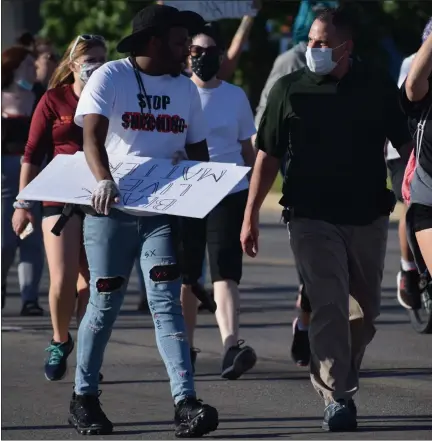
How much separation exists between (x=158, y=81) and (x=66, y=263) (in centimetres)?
175

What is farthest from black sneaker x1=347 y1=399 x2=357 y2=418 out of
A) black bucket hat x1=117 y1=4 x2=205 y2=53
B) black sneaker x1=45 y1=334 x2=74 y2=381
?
black sneaker x1=45 y1=334 x2=74 y2=381

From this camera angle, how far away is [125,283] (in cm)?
694

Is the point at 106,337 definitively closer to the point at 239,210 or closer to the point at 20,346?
the point at 239,210

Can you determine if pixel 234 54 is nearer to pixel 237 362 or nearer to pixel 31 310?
pixel 31 310

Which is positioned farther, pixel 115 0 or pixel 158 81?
pixel 115 0

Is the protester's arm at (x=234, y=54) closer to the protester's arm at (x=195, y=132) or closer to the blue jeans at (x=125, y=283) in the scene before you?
the protester's arm at (x=195, y=132)

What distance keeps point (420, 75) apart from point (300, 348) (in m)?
2.88

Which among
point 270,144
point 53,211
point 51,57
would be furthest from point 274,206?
point 270,144

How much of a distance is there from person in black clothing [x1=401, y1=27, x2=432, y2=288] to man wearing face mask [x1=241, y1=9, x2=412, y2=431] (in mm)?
326

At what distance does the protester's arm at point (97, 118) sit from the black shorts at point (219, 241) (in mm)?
1990

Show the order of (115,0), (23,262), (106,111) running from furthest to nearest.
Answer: (115,0) < (23,262) < (106,111)

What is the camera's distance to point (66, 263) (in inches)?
329

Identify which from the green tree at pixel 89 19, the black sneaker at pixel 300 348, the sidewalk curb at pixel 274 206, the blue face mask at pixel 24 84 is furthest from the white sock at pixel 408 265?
the green tree at pixel 89 19

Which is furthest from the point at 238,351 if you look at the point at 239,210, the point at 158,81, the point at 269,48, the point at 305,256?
the point at 269,48
